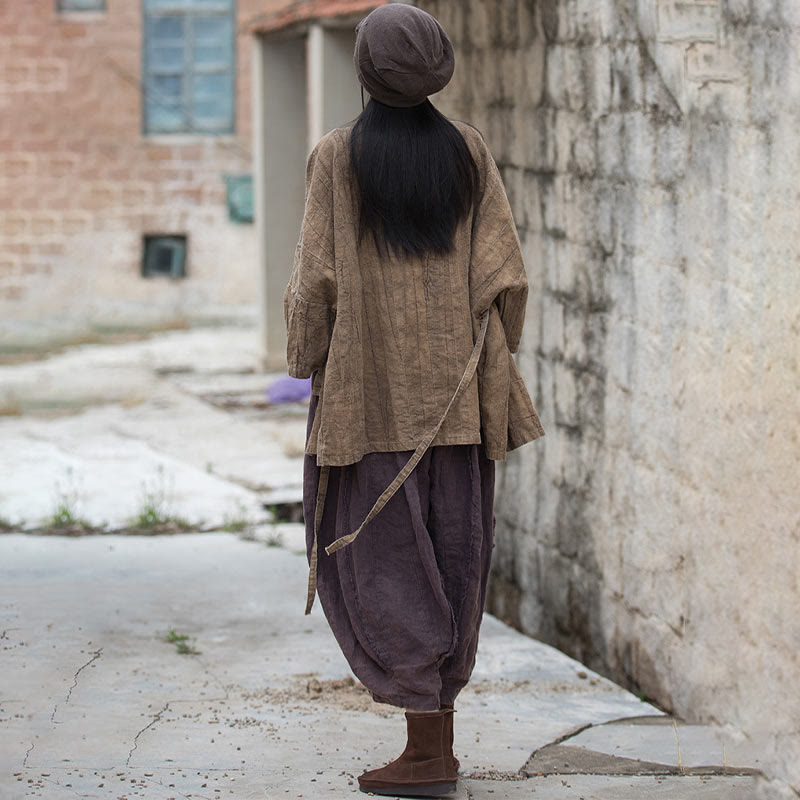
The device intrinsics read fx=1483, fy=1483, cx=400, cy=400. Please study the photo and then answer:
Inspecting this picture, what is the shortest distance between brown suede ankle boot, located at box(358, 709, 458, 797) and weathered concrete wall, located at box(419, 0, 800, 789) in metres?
0.83

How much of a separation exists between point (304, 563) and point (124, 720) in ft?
6.79

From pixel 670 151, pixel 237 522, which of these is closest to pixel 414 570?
pixel 670 151

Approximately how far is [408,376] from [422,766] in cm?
89

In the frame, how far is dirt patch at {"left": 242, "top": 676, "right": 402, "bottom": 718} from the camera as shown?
13.8 ft

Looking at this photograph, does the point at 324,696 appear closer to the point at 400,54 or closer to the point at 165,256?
the point at 400,54

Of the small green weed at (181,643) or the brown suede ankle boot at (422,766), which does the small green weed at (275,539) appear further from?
the brown suede ankle boot at (422,766)

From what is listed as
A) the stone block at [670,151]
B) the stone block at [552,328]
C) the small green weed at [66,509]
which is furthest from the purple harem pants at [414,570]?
the small green weed at [66,509]

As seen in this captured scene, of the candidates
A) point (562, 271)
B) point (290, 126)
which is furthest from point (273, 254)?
point (562, 271)

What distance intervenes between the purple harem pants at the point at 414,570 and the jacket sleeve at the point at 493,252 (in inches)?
14.1

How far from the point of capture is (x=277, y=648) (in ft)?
15.9

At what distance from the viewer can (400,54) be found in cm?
316

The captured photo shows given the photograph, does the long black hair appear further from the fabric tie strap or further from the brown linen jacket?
the fabric tie strap

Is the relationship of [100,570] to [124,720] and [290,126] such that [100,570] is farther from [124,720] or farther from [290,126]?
[290,126]

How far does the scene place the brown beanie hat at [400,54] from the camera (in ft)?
10.4
